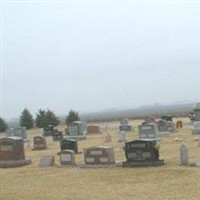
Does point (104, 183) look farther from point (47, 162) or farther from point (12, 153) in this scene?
point (12, 153)

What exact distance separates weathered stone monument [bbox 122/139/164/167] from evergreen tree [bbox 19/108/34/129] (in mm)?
54489

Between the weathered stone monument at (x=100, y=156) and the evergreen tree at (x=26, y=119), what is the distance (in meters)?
53.4

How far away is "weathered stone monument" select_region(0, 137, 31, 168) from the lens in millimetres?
24109

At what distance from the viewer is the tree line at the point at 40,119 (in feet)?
225

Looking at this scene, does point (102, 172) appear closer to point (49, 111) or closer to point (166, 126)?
point (166, 126)

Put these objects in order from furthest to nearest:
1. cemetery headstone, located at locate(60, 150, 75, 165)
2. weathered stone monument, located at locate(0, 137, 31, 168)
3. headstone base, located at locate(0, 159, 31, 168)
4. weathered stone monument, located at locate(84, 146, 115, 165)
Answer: weathered stone monument, located at locate(0, 137, 31, 168) → headstone base, located at locate(0, 159, 31, 168) → cemetery headstone, located at locate(60, 150, 75, 165) → weathered stone monument, located at locate(84, 146, 115, 165)

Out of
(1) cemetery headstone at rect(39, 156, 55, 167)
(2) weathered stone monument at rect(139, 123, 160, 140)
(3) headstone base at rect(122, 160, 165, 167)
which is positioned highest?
(2) weathered stone monument at rect(139, 123, 160, 140)

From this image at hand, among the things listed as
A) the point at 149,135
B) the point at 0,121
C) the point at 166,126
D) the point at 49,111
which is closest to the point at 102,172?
the point at 149,135

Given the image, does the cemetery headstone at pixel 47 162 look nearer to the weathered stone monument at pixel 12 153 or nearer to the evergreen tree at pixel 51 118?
the weathered stone monument at pixel 12 153

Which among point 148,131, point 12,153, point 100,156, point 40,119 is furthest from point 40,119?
point 100,156

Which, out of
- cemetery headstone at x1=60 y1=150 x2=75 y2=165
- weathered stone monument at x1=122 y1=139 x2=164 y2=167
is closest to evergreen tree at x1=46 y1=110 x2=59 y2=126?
cemetery headstone at x1=60 y1=150 x2=75 y2=165

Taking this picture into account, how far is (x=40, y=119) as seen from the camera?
238ft

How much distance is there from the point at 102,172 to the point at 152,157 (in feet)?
7.50

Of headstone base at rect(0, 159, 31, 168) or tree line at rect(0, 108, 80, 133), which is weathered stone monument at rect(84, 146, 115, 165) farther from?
tree line at rect(0, 108, 80, 133)
